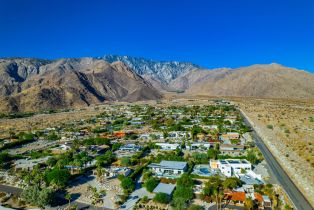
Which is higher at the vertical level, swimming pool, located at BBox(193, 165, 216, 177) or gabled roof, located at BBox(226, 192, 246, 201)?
swimming pool, located at BBox(193, 165, 216, 177)

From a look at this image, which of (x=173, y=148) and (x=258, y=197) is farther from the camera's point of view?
(x=173, y=148)

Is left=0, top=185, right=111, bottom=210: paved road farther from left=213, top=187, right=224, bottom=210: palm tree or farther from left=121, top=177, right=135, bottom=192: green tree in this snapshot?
left=213, top=187, right=224, bottom=210: palm tree

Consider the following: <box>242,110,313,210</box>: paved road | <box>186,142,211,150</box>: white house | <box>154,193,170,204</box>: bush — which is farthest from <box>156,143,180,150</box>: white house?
<box>154,193,170,204</box>: bush

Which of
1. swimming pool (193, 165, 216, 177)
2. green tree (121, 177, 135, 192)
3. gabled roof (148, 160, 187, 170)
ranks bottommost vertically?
green tree (121, 177, 135, 192)

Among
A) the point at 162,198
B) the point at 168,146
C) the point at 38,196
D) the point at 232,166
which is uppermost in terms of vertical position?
the point at 232,166

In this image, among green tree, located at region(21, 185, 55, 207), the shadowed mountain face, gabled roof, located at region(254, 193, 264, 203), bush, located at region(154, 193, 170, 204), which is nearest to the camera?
bush, located at region(154, 193, 170, 204)

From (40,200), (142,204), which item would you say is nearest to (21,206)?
(40,200)

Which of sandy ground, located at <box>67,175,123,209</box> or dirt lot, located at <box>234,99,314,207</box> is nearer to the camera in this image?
sandy ground, located at <box>67,175,123,209</box>

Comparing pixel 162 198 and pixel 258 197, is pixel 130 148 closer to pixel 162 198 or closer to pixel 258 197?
pixel 162 198

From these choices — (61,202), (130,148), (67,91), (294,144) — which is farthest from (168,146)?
(67,91)

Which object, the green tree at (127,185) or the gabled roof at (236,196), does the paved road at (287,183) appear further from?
the green tree at (127,185)
